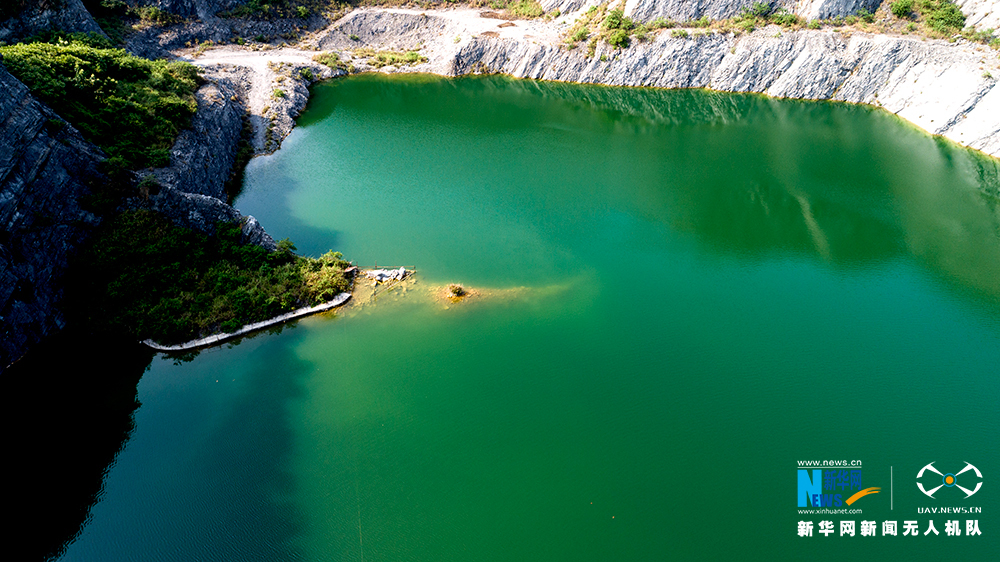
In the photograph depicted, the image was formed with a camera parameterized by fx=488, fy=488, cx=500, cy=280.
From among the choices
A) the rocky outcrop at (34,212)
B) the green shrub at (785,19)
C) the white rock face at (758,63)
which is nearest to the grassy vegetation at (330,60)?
the white rock face at (758,63)

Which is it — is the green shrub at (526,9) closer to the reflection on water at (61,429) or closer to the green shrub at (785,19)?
the green shrub at (785,19)

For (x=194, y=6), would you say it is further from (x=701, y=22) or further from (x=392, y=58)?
(x=701, y=22)

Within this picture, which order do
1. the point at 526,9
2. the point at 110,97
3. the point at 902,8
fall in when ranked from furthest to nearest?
the point at 526,9 → the point at 902,8 → the point at 110,97

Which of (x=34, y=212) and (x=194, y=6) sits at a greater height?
(x=194, y=6)

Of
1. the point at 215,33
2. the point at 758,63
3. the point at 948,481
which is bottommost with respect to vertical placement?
the point at 948,481

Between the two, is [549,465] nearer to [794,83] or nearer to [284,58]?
[794,83]

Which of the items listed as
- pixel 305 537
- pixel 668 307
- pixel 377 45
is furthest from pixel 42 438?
pixel 377 45

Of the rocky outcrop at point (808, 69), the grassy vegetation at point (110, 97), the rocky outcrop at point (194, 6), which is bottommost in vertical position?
the grassy vegetation at point (110, 97)

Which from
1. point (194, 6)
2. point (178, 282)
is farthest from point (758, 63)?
point (194, 6)
